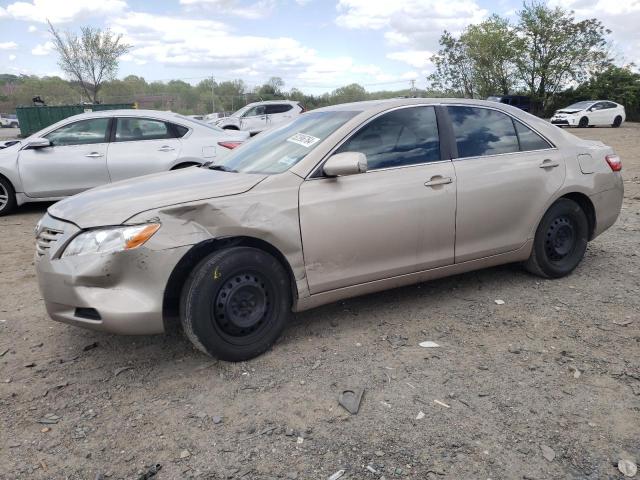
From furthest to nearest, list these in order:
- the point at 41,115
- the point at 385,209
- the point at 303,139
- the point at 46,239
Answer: the point at 41,115, the point at 303,139, the point at 385,209, the point at 46,239

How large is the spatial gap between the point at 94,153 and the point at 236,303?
5.51 metres

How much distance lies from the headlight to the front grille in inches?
8.4

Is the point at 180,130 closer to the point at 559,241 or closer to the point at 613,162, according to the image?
the point at 559,241

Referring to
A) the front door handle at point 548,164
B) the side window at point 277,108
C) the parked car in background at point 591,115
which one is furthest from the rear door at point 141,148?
the parked car in background at point 591,115

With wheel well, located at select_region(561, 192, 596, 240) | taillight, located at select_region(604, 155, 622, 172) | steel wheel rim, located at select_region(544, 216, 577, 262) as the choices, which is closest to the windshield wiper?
steel wheel rim, located at select_region(544, 216, 577, 262)

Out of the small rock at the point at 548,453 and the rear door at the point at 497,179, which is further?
the rear door at the point at 497,179

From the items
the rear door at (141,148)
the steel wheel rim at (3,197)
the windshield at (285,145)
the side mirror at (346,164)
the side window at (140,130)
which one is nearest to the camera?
the side mirror at (346,164)

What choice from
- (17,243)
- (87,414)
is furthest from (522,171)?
(17,243)

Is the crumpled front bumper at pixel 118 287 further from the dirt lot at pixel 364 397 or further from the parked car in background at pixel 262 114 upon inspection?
the parked car in background at pixel 262 114

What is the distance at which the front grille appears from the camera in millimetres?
3200

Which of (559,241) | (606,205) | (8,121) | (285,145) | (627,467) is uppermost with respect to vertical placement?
(8,121)

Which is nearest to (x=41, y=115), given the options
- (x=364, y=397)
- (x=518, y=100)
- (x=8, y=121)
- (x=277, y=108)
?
(x=277, y=108)

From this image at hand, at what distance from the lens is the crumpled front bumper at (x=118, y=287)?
298 centimetres

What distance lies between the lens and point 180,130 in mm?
7930
